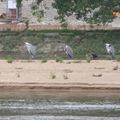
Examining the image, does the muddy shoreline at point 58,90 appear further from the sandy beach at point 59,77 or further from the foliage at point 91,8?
the foliage at point 91,8

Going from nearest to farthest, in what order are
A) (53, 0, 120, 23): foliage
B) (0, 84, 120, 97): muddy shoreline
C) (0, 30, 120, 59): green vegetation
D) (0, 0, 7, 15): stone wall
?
(0, 84, 120, 97): muddy shoreline
(0, 30, 120, 59): green vegetation
(53, 0, 120, 23): foliage
(0, 0, 7, 15): stone wall

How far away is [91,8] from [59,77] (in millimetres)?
18810

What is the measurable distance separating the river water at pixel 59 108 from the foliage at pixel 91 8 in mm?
21729

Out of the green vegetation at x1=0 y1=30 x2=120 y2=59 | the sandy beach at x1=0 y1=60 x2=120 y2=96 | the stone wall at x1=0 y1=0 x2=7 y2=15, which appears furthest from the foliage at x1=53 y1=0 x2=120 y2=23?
the stone wall at x1=0 y1=0 x2=7 y2=15

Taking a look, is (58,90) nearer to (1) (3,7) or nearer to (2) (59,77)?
(2) (59,77)

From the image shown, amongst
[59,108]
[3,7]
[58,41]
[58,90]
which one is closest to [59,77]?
[58,90]

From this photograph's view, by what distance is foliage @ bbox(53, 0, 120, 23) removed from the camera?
153ft

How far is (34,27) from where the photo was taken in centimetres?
5612

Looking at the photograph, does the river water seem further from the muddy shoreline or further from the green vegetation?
the green vegetation

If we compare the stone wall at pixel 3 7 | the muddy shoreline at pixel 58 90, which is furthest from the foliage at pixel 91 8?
the stone wall at pixel 3 7

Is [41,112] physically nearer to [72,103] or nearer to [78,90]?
[72,103]

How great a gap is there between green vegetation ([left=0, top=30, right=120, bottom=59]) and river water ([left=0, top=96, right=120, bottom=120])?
64.2 feet

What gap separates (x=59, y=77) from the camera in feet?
95.4

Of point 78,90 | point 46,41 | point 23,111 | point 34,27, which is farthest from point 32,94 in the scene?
point 34,27
